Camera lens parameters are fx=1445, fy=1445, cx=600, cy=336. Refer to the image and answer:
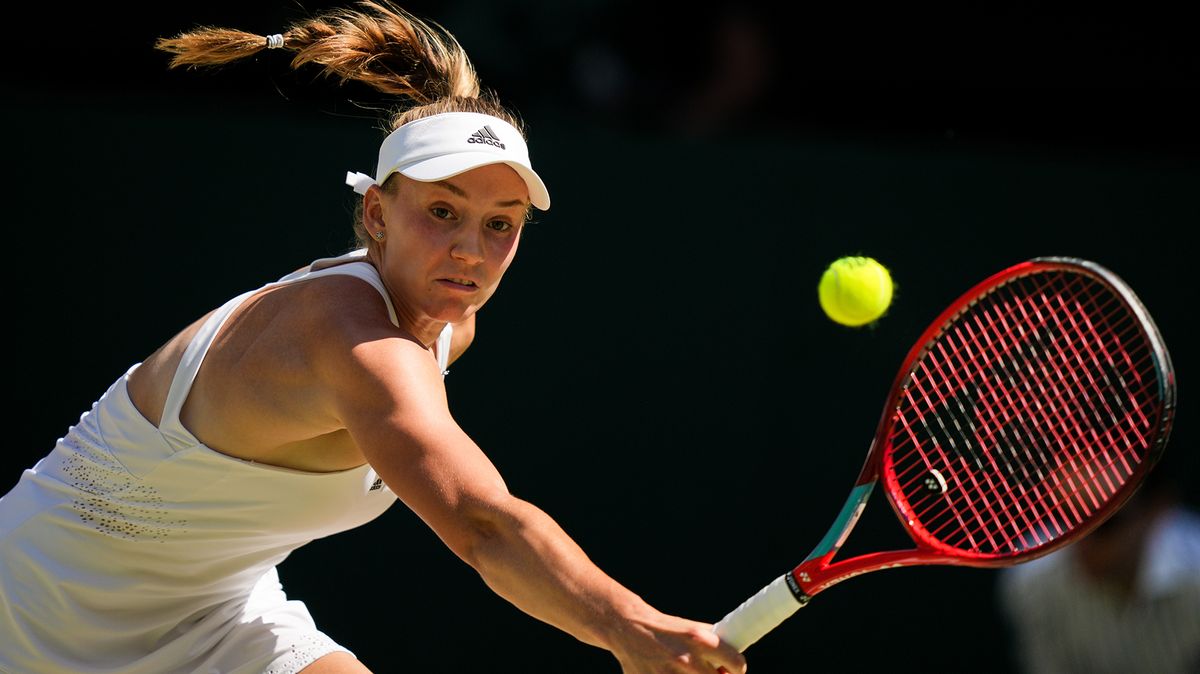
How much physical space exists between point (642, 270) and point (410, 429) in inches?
91.8

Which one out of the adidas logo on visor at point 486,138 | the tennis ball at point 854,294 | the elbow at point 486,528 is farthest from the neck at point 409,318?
the tennis ball at point 854,294

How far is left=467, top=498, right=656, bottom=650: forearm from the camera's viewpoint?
5.44 ft

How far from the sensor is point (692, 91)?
414cm

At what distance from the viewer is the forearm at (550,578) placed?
1657 mm

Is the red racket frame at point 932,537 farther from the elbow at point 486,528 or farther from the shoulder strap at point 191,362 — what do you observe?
the shoulder strap at point 191,362

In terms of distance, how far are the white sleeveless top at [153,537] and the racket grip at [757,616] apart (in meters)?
0.64

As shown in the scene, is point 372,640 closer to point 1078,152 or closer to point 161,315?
point 161,315

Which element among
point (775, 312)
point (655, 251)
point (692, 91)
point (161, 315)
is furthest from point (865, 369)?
point (161, 315)

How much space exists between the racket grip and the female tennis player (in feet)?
1.00

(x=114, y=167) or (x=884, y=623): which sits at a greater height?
(x=114, y=167)

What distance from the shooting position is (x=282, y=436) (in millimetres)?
2027

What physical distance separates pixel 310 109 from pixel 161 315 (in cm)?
71

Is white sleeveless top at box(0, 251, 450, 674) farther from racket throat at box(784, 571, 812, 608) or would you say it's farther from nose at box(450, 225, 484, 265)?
racket throat at box(784, 571, 812, 608)

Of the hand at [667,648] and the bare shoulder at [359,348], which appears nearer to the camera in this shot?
the hand at [667,648]
